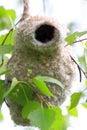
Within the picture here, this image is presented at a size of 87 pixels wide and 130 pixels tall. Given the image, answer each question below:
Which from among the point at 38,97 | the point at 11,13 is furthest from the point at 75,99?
the point at 11,13

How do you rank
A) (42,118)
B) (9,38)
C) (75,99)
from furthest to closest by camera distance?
(9,38) < (75,99) < (42,118)

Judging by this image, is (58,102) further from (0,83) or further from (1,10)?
(1,10)

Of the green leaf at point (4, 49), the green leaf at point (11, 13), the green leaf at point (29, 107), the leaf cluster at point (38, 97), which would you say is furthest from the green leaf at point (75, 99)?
the green leaf at point (11, 13)

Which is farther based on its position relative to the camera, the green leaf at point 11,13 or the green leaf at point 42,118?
the green leaf at point 11,13

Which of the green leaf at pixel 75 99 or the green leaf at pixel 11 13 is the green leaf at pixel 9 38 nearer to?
the green leaf at pixel 11 13

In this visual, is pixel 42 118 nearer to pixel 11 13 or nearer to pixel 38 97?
pixel 38 97

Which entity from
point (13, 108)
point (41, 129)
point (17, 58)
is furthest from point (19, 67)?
point (41, 129)
